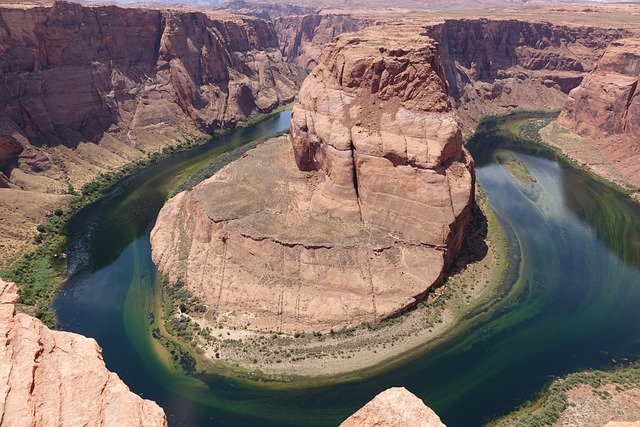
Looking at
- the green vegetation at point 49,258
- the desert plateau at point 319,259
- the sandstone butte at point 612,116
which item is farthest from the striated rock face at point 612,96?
the green vegetation at point 49,258

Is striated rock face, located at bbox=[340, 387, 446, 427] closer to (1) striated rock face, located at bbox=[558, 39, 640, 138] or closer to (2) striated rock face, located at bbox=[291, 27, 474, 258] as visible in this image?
(2) striated rock face, located at bbox=[291, 27, 474, 258]

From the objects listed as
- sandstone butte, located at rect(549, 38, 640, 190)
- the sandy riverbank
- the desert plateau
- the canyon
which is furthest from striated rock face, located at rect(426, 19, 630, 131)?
the sandy riverbank

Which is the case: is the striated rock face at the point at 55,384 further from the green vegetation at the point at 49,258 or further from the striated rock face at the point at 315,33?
the striated rock face at the point at 315,33

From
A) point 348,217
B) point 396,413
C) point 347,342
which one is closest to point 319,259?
point 348,217

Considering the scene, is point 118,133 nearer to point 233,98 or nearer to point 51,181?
point 51,181

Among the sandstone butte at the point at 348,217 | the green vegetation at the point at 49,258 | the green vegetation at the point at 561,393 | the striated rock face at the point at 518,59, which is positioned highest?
the striated rock face at the point at 518,59

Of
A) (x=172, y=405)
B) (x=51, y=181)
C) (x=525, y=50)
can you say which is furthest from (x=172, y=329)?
(x=525, y=50)

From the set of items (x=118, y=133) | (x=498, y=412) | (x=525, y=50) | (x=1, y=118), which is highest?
(x=525, y=50)

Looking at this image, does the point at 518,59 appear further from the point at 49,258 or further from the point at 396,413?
the point at 396,413
